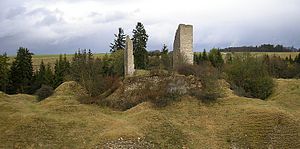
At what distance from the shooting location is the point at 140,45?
64.6m

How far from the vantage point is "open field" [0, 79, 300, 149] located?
2972cm

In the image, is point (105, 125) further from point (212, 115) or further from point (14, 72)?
point (14, 72)

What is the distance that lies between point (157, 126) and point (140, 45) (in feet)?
112

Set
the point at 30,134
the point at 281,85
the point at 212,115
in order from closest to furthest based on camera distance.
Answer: the point at 30,134 → the point at 212,115 → the point at 281,85

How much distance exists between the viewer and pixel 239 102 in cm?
3706

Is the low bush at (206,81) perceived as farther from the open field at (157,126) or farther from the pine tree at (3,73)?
the pine tree at (3,73)

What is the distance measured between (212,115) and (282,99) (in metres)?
11.2

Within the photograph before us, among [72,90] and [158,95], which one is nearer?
[158,95]

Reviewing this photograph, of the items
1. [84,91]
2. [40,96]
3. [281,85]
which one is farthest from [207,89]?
[40,96]

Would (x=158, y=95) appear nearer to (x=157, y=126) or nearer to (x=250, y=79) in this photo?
(x=157, y=126)

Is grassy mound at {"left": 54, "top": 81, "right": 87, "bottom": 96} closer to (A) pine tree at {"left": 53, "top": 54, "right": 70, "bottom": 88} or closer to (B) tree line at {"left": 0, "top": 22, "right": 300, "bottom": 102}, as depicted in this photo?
(B) tree line at {"left": 0, "top": 22, "right": 300, "bottom": 102}

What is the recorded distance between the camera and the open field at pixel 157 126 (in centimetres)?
2972

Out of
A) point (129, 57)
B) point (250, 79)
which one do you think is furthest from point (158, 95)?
point (250, 79)

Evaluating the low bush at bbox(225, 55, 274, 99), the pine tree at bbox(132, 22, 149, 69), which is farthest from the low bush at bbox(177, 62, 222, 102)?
the pine tree at bbox(132, 22, 149, 69)
